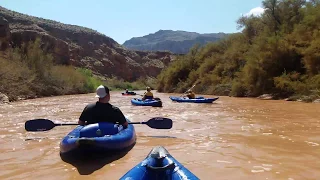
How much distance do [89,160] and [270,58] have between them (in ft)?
60.2

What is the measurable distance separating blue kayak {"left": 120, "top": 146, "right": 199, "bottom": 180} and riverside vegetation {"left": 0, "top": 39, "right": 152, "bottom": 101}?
18.9 metres

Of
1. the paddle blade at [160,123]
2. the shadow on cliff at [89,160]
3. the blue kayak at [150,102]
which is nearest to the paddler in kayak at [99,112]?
the shadow on cliff at [89,160]

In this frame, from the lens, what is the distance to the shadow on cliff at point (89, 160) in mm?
4099

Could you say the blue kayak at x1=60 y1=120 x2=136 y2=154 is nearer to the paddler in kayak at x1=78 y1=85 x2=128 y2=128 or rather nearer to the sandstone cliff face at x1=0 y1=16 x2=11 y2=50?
the paddler in kayak at x1=78 y1=85 x2=128 y2=128

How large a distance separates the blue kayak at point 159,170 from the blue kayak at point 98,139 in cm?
153

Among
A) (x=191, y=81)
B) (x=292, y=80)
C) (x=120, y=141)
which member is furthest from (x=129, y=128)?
→ (x=191, y=81)

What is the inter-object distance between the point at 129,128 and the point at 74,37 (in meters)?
66.5

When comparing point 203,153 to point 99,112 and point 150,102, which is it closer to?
point 99,112

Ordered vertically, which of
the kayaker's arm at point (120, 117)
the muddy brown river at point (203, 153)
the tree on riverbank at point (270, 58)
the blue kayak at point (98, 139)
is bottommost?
the muddy brown river at point (203, 153)

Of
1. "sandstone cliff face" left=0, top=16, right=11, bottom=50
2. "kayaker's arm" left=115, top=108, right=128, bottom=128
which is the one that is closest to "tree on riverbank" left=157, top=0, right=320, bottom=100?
"kayaker's arm" left=115, top=108, right=128, bottom=128

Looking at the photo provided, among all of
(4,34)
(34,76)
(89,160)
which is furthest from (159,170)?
(4,34)

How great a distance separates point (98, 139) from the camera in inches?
166

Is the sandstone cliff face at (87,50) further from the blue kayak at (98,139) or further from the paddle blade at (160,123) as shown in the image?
the blue kayak at (98,139)

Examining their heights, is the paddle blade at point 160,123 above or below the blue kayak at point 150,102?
above
